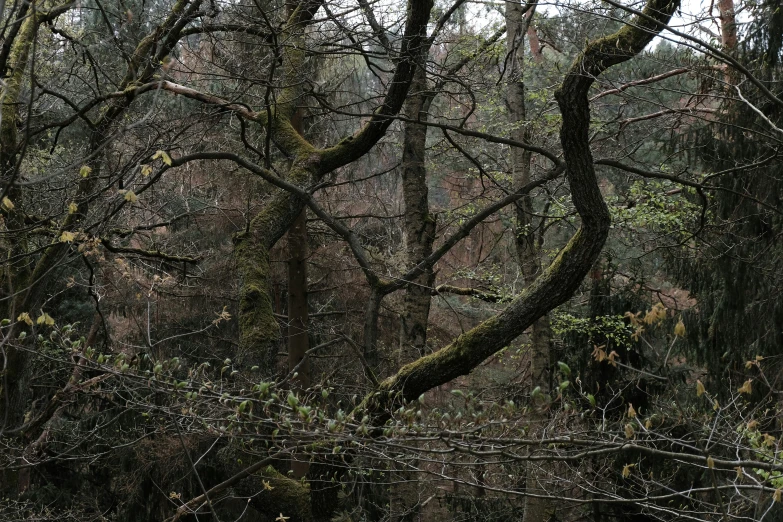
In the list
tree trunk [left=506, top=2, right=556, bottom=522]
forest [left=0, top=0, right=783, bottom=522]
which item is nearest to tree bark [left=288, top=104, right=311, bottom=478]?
forest [left=0, top=0, right=783, bottom=522]

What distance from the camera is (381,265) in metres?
10.7

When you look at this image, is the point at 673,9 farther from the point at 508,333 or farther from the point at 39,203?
the point at 39,203

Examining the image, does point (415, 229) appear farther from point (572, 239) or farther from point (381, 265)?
point (572, 239)

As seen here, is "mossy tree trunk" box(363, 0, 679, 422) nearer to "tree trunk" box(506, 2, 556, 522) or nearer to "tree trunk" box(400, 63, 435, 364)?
"tree trunk" box(400, 63, 435, 364)

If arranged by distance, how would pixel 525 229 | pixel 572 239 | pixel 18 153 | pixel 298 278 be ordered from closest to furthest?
pixel 572 239 → pixel 18 153 → pixel 525 229 → pixel 298 278

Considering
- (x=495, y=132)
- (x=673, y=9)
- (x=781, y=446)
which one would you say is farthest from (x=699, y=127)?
(x=781, y=446)

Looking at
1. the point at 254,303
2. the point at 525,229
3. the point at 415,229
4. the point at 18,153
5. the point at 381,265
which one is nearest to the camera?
the point at 18,153

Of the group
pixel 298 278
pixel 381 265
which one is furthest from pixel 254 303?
pixel 298 278

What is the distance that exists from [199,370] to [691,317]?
7057 millimetres

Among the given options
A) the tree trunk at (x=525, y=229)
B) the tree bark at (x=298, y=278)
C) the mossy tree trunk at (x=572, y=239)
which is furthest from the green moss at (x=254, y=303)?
the tree bark at (x=298, y=278)

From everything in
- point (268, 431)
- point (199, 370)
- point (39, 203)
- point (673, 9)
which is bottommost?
point (268, 431)

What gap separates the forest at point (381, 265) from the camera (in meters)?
3.56

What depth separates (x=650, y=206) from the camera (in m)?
9.09

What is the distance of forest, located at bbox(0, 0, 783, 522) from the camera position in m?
3.56
